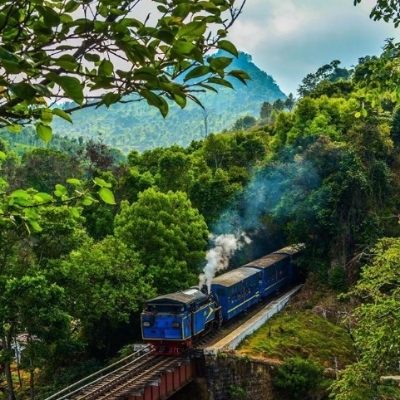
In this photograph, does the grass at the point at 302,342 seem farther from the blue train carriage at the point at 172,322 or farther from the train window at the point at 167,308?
the train window at the point at 167,308

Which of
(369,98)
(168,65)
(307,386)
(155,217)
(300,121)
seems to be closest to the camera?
(168,65)

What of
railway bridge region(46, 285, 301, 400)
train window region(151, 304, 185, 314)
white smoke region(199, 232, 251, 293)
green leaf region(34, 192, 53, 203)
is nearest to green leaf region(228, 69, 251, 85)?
green leaf region(34, 192, 53, 203)

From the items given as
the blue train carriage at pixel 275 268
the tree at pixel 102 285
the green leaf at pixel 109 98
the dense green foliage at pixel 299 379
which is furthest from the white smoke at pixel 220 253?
the green leaf at pixel 109 98

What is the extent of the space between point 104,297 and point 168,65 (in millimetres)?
17014

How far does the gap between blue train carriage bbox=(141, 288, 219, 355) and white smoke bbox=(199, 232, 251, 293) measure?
2814 mm

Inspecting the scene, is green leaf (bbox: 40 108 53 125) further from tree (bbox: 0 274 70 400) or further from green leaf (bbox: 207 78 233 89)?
tree (bbox: 0 274 70 400)

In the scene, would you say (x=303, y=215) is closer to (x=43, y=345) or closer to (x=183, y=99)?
(x=43, y=345)

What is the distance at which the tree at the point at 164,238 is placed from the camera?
795 inches

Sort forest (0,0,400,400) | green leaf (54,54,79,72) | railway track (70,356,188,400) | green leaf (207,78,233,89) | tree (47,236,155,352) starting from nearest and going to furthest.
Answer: green leaf (54,54,79,72)
green leaf (207,78,233,89)
forest (0,0,400,400)
railway track (70,356,188,400)
tree (47,236,155,352)

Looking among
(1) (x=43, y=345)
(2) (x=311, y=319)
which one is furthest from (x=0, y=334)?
(2) (x=311, y=319)

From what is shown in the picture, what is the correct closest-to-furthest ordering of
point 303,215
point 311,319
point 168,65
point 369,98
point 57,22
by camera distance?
point 57,22
point 168,65
point 369,98
point 311,319
point 303,215

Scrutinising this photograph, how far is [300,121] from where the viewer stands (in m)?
28.1

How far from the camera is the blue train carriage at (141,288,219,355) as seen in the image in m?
15.0

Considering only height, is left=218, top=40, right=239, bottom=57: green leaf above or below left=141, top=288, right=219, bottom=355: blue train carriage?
above
